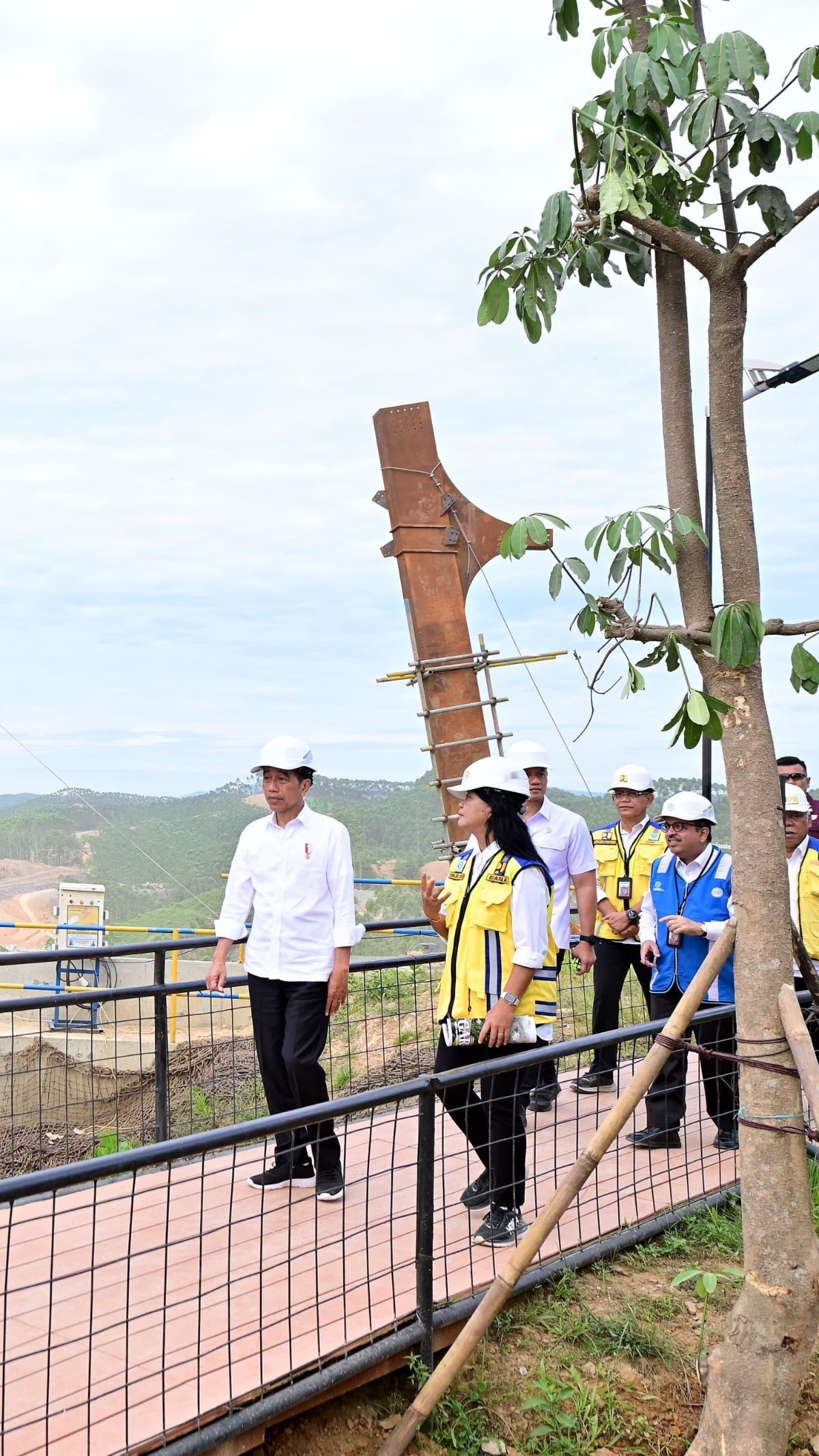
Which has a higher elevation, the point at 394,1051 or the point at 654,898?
the point at 654,898

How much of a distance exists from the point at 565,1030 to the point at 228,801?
538 inches

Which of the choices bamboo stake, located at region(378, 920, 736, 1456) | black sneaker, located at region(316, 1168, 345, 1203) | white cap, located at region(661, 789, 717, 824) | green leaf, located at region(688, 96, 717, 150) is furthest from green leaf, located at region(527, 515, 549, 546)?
black sneaker, located at region(316, 1168, 345, 1203)

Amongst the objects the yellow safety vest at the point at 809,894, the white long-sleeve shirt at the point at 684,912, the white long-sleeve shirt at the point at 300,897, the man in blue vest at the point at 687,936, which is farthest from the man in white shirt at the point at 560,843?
the white long-sleeve shirt at the point at 300,897

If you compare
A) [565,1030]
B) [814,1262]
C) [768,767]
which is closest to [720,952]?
[768,767]

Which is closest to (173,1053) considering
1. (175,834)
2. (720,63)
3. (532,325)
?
(532,325)

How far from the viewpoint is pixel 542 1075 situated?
5.89 meters

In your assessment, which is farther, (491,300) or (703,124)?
(491,300)

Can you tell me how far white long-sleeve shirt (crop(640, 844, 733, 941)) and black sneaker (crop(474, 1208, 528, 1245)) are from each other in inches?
51.2

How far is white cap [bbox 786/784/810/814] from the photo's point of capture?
220 inches

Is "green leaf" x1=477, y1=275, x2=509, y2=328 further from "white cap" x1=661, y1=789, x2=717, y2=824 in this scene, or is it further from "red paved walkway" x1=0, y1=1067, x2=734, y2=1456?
"white cap" x1=661, y1=789, x2=717, y2=824

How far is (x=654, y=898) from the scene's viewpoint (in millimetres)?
5445

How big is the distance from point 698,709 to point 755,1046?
107 centimetres

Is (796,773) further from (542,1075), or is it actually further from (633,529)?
(633,529)

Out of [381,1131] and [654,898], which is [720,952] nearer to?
[654,898]
